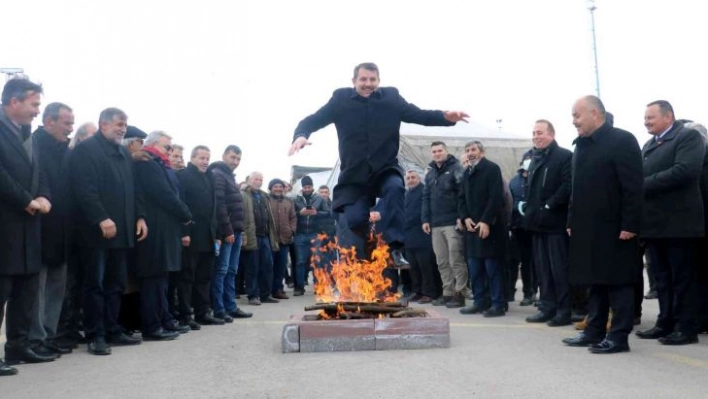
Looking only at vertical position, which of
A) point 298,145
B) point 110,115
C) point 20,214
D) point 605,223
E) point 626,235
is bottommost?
point 626,235

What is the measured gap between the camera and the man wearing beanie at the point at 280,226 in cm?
1312

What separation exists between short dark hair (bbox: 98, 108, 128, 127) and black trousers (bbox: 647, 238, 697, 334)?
211 inches

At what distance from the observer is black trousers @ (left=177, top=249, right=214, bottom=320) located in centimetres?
859

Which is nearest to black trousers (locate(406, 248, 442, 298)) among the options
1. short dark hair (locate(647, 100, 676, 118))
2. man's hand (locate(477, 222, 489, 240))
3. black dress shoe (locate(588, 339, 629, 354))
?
man's hand (locate(477, 222, 489, 240))

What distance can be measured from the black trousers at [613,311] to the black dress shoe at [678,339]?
22.1 inches

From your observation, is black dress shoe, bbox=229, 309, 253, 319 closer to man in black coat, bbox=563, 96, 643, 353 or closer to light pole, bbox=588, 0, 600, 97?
man in black coat, bbox=563, 96, 643, 353

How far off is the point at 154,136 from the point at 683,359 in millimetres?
5899

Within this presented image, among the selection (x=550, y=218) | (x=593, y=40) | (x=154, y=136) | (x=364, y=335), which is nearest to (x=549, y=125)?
(x=550, y=218)

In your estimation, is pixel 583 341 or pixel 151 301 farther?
pixel 151 301

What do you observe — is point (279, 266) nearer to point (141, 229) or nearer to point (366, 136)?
point (141, 229)

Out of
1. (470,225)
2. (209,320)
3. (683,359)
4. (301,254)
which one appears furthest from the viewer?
(301,254)

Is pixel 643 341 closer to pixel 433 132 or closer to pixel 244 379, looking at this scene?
pixel 244 379

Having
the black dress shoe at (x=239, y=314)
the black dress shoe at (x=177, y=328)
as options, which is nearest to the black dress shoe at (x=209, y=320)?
the black dress shoe at (x=177, y=328)

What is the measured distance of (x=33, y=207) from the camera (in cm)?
596
